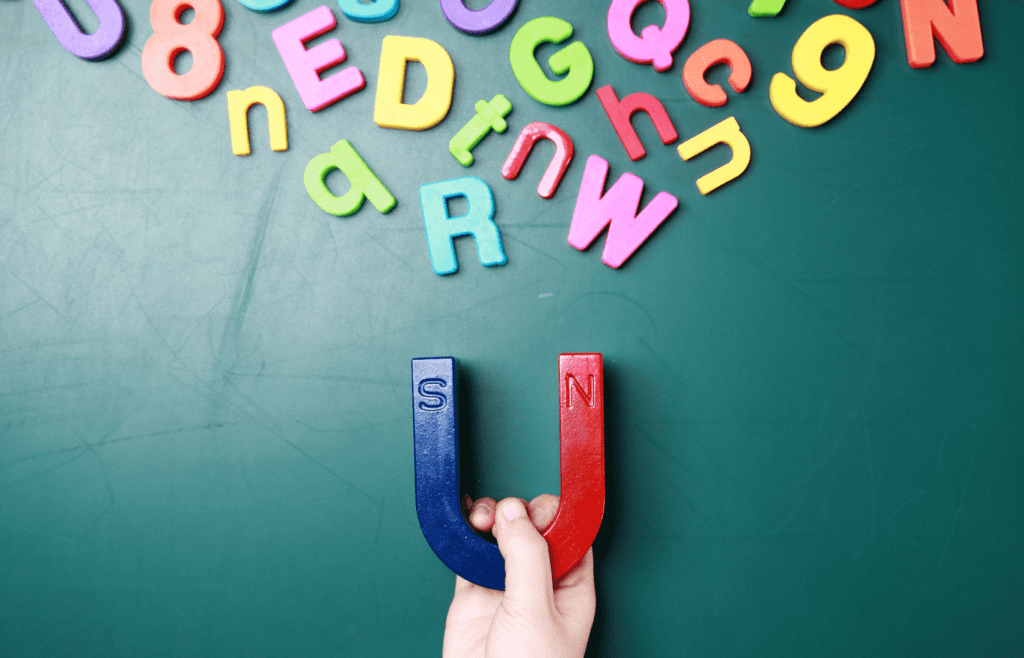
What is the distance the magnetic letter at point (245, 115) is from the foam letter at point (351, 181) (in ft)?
0.18

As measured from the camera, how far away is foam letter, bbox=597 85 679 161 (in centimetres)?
68

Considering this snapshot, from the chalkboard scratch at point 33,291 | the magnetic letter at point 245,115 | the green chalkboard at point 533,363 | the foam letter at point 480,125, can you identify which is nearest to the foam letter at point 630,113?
the green chalkboard at point 533,363

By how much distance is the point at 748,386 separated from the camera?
685mm

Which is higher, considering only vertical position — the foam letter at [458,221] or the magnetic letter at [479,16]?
the magnetic letter at [479,16]

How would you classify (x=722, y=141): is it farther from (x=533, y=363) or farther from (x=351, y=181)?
(x=351, y=181)

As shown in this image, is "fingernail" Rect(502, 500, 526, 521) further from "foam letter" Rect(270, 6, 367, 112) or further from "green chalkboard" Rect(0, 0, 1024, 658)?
"foam letter" Rect(270, 6, 367, 112)

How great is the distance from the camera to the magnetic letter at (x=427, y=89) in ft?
2.25

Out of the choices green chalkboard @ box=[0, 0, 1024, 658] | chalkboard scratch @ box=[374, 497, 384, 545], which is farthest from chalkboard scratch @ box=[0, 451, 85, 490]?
chalkboard scratch @ box=[374, 497, 384, 545]

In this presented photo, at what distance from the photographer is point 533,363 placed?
0.69 meters

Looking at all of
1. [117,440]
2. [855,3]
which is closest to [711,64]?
[855,3]

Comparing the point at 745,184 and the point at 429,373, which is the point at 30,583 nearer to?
the point at 429,373

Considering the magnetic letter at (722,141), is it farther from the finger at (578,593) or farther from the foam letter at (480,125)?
the finger at (578,593)

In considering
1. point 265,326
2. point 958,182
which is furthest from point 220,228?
point 958,182

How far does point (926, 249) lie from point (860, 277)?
0.08 m
